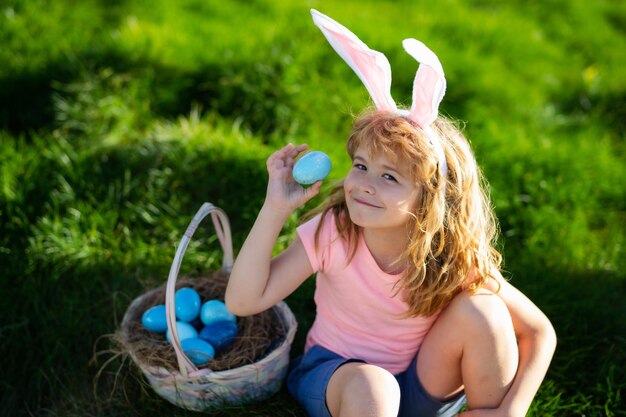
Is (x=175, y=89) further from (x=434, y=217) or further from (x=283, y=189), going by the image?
(x=434, y=217)

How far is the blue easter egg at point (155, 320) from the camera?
2.01m

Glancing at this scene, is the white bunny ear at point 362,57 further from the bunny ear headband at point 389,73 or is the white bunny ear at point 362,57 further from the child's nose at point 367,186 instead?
the child's nose at point 367,186

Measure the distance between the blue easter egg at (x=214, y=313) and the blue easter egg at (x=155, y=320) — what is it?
0.14 m

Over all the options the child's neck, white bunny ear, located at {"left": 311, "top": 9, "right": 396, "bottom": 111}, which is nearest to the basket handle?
the child's neck

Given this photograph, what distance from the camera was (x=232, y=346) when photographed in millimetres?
2031

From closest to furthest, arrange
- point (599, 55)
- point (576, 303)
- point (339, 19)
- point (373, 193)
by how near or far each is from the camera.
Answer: point (373, 193) → point (576, 303) → point (339, 19) → point (599, 55)

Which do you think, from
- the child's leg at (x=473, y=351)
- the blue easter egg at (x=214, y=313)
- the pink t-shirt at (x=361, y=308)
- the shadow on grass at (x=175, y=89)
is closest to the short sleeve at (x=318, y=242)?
the pink t-shirt at (x=361, y=308)

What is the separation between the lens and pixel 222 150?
2732 mm

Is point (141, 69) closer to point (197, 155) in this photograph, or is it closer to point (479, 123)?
point (197, 155)

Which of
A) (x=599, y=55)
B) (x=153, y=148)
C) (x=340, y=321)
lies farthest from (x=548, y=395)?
(x=599, y=55)

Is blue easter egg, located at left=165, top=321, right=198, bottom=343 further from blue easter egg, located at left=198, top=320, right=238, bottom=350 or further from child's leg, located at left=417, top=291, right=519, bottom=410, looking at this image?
child's leg, located at left=417, top=291, right=519, bottom=410

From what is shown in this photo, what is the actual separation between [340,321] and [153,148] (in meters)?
1.28

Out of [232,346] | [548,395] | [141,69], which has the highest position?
[141,69]

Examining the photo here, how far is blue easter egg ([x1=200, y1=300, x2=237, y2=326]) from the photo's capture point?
210 centimetres
